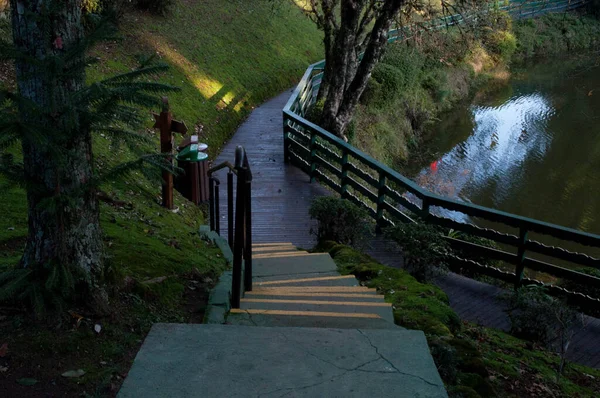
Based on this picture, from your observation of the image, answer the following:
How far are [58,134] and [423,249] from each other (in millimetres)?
5142

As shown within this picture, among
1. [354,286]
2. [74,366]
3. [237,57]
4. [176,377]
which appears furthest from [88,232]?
[237,57]

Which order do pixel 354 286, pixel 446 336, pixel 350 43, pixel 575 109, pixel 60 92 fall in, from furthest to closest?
pixel 575 109 < pixel 350 43 < pixel 354 286 < pixel 446 336 < pixel 60 92

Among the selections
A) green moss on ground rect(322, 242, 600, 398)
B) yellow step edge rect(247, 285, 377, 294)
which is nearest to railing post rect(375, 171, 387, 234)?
green moss on ground rect(322, 242, 600, 398)

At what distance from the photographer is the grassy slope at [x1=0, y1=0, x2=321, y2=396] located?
379 centimetres

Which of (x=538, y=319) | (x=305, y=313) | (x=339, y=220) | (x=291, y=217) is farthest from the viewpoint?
(x=291, y=217)

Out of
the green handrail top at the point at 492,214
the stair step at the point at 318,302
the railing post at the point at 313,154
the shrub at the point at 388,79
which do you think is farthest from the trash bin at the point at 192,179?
the shrub at the point at 388,79

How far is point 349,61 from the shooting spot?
14.5 meters

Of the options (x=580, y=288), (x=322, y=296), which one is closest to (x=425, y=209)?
(x=580, y=288)

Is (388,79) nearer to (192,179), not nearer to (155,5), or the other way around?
(155,5)

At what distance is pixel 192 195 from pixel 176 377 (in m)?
7.00

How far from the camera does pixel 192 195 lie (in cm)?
1027

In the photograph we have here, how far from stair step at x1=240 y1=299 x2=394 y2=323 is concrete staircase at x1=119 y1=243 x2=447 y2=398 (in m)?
0.20

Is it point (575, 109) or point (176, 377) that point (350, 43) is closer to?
point (176, 377)

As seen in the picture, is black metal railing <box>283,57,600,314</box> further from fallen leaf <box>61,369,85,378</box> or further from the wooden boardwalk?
fallen leaf <box>61,369,85,378</box>
